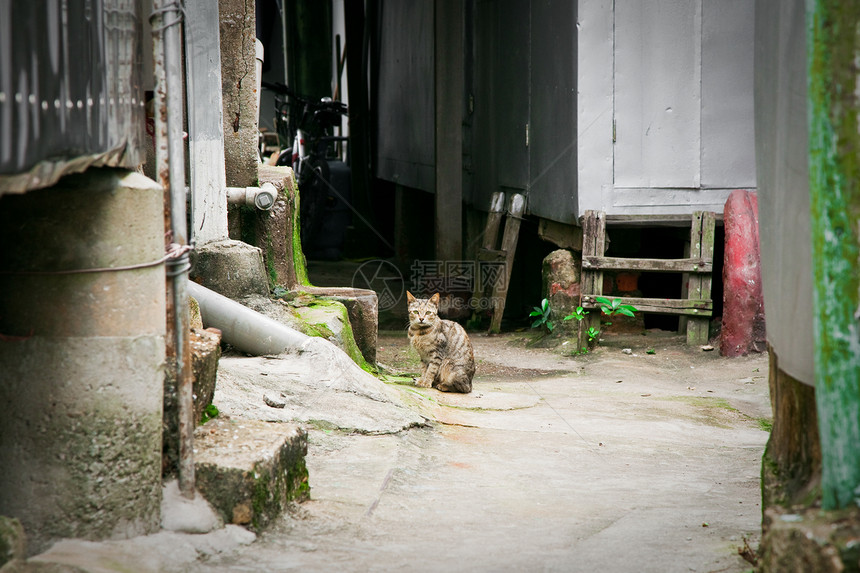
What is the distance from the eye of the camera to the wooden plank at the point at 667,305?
8641mm

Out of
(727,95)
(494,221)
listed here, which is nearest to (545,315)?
(494,221)

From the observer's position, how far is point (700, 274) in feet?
28.6

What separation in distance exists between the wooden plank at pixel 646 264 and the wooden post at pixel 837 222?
679 cm

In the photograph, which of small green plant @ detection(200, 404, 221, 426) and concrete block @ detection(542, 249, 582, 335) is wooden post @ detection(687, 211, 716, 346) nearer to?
concrete block @ detection(542, 249, 582, 335)

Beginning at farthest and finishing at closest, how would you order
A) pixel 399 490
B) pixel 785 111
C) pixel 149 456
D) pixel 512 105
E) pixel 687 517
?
pixel 512 105
pixel 399 490
pixel 687 517
pixel 149 456
pixel 785 111

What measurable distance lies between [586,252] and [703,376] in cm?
178

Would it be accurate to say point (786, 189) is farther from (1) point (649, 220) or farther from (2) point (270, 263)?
(1) point (649, 220)

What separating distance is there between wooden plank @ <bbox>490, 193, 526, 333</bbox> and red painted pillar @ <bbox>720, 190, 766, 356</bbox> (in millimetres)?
2767

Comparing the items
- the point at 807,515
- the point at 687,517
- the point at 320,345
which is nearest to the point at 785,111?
the point at 807,515

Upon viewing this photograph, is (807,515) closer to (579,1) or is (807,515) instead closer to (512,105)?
(579,1)

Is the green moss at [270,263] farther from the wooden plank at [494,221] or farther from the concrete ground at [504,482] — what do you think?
the wooden plank at [494,221]

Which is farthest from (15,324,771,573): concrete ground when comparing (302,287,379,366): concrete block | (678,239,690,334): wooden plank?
(678,239,690,334): wooden plank

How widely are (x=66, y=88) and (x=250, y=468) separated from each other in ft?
5.13

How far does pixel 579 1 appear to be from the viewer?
872 centimetres
